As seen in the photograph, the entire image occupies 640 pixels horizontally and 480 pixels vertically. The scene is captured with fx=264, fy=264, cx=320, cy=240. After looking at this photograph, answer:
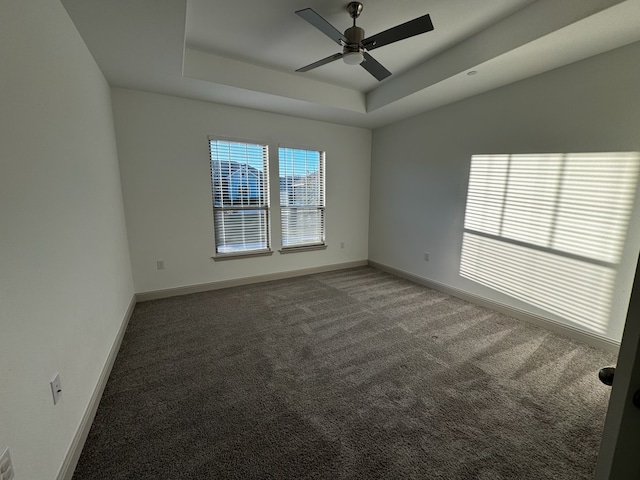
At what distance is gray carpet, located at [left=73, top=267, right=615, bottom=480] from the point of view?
1360mm

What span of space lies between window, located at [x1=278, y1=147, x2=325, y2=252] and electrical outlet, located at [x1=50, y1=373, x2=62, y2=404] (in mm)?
3097

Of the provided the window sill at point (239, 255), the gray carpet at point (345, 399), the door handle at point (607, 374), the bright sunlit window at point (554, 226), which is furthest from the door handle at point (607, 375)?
the window sill at point (239, 255)

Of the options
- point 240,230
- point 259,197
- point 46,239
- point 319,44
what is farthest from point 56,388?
point 319,44

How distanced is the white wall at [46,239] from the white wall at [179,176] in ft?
3.45

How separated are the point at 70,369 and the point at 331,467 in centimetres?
147

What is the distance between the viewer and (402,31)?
189 centimetres

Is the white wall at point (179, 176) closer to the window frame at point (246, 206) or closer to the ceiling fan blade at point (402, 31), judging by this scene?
the window frame at point (246, 206)

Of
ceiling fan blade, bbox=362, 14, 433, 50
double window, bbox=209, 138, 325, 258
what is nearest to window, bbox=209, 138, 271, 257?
double window, bbox=209, 138, 325, 258

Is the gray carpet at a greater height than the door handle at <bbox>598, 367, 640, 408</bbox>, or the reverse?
the door handle at <bbox>598, 367, 640, 408</bbox>

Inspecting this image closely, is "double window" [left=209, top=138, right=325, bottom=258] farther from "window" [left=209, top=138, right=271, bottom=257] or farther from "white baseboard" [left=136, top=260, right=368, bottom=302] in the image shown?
"white baseboard" [left=136, top=260, right=368, bottom=302]

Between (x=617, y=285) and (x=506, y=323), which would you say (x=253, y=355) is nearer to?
(x=506, y=323)

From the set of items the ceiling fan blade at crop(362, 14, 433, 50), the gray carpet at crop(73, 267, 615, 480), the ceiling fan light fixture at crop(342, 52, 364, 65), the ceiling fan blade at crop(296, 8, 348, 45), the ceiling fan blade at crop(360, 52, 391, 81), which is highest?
the ceiling fan blade at crop(296, 8, 348, 45)

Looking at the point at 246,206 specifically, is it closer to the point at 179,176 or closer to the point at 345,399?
the point at 179,176

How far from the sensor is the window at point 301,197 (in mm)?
4137
